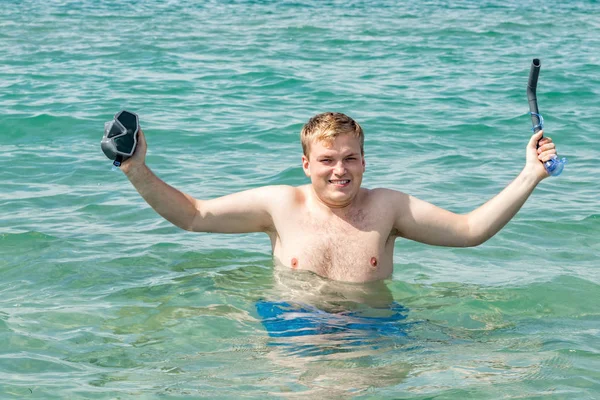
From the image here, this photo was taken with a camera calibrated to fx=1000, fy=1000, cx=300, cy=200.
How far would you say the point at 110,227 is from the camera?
7059 millimetres

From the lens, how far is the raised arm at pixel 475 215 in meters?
4.75

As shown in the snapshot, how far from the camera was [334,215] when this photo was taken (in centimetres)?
517

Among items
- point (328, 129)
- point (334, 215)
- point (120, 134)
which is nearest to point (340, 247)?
point (334, 215)

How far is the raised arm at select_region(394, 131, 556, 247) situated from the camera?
4.75 metres

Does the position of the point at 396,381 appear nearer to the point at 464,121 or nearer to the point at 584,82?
the point at 464,121

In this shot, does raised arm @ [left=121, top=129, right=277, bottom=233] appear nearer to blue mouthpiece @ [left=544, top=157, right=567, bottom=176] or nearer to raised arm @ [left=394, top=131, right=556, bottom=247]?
raised arm @ [left=394, top=131, right=556, bottom=247]

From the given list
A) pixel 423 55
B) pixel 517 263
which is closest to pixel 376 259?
pixel 517 263

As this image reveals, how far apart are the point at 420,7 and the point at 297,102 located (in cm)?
1075

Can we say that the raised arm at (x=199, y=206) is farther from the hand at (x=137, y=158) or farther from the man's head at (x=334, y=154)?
the man's head at (x=334, y=154)

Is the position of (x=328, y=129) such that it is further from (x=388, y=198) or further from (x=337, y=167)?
(x=388, y=198)

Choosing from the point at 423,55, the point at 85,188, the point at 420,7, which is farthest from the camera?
the point at 420,7

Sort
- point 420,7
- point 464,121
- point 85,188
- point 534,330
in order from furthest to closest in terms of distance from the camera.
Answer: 1. point 420,7
2. point 464,121
3. point 85,188
4. point 534,330

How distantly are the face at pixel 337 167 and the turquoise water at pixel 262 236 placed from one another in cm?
49

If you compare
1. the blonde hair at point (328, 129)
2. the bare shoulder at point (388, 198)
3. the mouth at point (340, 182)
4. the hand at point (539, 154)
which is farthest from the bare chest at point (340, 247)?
the hand at point (539, 154)
